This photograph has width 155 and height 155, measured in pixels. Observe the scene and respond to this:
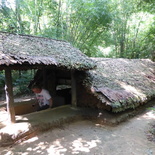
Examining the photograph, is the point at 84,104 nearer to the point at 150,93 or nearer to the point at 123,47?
the point at 150,93

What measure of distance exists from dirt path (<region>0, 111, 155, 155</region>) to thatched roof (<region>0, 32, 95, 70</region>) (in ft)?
6.86

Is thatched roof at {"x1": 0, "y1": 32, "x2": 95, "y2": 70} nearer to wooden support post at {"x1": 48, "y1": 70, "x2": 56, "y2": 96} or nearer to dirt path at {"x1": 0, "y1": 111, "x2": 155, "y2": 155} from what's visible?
wooden support post at {"x1": 48, "y1": 70, "x2": 56, "y2": 96}

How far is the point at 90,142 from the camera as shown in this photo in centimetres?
393

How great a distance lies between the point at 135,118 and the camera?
18.7ft

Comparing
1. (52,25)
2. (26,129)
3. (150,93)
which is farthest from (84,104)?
(52,25)

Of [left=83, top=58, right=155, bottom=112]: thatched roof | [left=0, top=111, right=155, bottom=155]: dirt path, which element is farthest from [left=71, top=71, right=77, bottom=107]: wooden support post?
[left=0, top=111, right=155, bottom=155]: dirt path

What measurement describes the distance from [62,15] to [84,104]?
25.2 ft

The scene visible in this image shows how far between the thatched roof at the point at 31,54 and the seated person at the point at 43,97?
1497 millimetres

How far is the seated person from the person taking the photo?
17.8ft

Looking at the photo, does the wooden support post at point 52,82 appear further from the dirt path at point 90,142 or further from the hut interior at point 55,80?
the dirt path at point 90,142

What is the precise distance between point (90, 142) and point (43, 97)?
2617 mm

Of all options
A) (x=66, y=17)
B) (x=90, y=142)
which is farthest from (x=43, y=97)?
(x=66, y=17)

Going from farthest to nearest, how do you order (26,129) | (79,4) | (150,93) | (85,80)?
(79,4)
(150,93)
(85,80)
(26,129)

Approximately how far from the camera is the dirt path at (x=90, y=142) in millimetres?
3490
